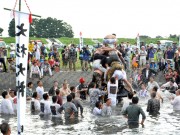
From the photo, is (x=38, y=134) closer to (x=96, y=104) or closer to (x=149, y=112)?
(x=96, y=104)

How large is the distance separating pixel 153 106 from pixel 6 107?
255 inches

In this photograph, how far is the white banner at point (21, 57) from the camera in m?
12.8

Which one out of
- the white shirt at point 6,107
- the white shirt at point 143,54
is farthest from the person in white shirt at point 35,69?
the white shirt at point 6,107

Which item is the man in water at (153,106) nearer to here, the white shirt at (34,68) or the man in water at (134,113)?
the man in water at (134,113)

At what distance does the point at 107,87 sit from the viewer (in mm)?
22938

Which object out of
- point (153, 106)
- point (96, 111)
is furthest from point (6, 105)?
point (153, 106)

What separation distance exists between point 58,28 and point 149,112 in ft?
262

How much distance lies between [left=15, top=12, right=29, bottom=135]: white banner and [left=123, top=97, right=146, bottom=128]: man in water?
6.14 meters

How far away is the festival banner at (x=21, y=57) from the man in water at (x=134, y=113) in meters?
6.14


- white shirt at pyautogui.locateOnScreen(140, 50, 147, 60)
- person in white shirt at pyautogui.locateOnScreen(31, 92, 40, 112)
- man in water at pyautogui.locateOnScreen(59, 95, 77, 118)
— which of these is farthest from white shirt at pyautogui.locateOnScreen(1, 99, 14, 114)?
white shirt at pyautogui.locateOnScreen(140, 50, 147, 60)

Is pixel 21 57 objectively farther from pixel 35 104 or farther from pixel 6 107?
pixel 35 104

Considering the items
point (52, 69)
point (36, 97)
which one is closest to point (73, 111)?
point (36, 97)

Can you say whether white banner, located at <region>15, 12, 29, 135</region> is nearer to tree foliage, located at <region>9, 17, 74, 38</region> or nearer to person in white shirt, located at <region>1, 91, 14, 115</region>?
person in white shirt, located at <region>1, 91, 14, 115</region>

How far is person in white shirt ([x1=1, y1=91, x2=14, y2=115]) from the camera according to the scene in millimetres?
20984
